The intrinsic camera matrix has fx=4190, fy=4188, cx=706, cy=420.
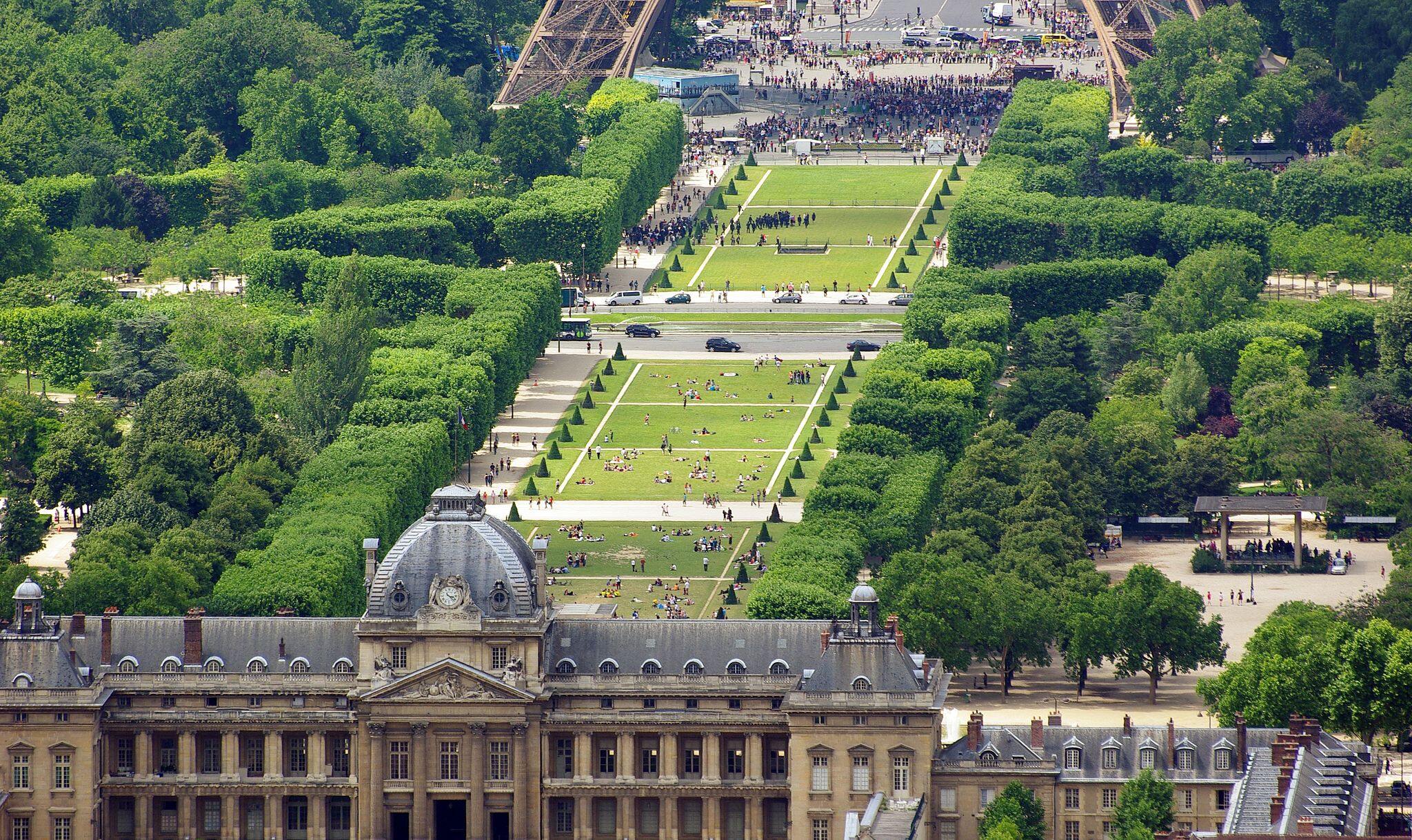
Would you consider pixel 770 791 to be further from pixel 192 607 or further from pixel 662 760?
pixel 192 607

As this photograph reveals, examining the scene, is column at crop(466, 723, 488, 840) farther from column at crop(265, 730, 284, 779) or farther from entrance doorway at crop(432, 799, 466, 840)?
column at crop(265, 730, 284, 779)

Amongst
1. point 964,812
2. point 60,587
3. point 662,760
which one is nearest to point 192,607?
point 60,587

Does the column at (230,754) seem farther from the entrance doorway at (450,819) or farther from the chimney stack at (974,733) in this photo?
the chimney stack at (974,733)

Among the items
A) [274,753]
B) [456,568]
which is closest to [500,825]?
[274,753]

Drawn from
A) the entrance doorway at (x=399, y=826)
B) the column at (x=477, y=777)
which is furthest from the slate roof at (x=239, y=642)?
the entrance doorway at (x=399, y=826)

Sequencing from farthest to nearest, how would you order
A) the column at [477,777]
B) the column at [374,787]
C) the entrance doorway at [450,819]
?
the entrance doorway at [450,819], the column at [477,777], the column at [374,787]

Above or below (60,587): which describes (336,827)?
below

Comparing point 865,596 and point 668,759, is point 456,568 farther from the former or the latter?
point 865,596
